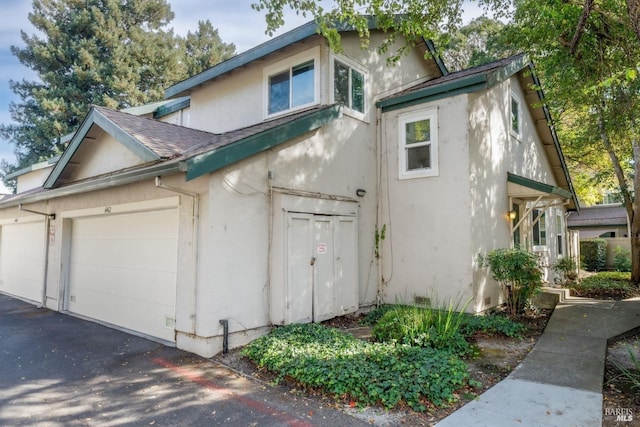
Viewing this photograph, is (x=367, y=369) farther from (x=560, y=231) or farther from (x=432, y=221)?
(x=560, y=231)

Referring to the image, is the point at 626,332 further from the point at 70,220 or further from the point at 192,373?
the point at 70,220

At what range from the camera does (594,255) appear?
713 inches

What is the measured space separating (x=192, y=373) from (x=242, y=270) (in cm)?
166

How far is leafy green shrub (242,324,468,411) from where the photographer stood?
13.4 ft

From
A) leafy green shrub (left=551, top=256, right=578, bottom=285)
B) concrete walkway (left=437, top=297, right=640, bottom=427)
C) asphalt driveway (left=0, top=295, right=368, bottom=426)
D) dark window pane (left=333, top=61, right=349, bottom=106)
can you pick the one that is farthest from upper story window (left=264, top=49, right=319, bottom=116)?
leafy green shrub (left=551, top=256, right=578, bottom=285)

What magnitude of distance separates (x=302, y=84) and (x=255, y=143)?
3166 millimetres

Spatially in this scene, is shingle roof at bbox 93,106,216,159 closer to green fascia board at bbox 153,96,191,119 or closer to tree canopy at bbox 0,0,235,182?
green fascia board at bbox 153,96,191,119

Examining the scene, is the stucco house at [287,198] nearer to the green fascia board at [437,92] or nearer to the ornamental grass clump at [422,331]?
the green fascia board at [437,92]

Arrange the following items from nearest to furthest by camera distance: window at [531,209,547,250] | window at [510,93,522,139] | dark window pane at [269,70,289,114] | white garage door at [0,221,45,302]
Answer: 1. dark window pane at [269,70,289,114]
2. window at [510,93,522,139]
3. white garage door at [0,221,45,302]
4. window at [531,209,547,250]

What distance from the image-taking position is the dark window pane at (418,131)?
838 cm

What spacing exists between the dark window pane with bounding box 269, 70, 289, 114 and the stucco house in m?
0.04

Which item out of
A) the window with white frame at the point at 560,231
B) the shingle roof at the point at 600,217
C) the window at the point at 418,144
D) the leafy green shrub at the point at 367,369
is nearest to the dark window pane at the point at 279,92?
the window at the point at 418,144

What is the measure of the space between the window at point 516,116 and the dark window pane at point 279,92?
595cm

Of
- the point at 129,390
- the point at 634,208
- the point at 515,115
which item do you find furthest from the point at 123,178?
the point at 634,208
